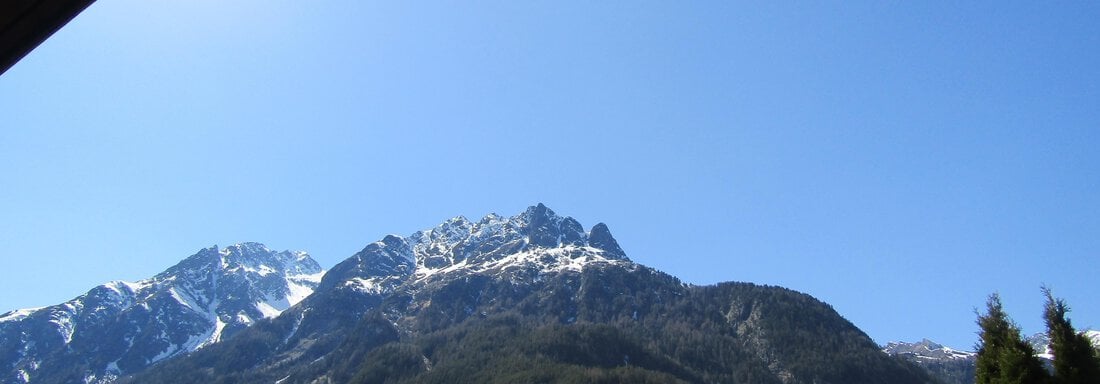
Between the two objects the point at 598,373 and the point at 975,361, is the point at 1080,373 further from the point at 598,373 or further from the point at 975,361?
the point at 598,373

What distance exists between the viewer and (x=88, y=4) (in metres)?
3.82

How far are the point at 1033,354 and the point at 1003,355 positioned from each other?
41.4 inches

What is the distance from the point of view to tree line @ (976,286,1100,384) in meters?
23.2

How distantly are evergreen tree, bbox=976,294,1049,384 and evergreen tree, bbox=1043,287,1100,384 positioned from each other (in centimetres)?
106

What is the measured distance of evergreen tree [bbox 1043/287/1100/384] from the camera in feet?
76.8

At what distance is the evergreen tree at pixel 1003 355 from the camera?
2304 cm

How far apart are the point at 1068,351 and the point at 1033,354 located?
1545mm

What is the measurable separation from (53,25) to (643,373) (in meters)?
194

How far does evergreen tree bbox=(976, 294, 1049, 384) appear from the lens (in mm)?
23039

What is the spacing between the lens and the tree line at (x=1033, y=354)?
23188 mm

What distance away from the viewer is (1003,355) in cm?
2356

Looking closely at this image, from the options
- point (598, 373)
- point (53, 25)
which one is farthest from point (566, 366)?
point (53, 25)

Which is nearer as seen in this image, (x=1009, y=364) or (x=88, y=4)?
(x=88, y=4)

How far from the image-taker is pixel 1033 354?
77.2ft
